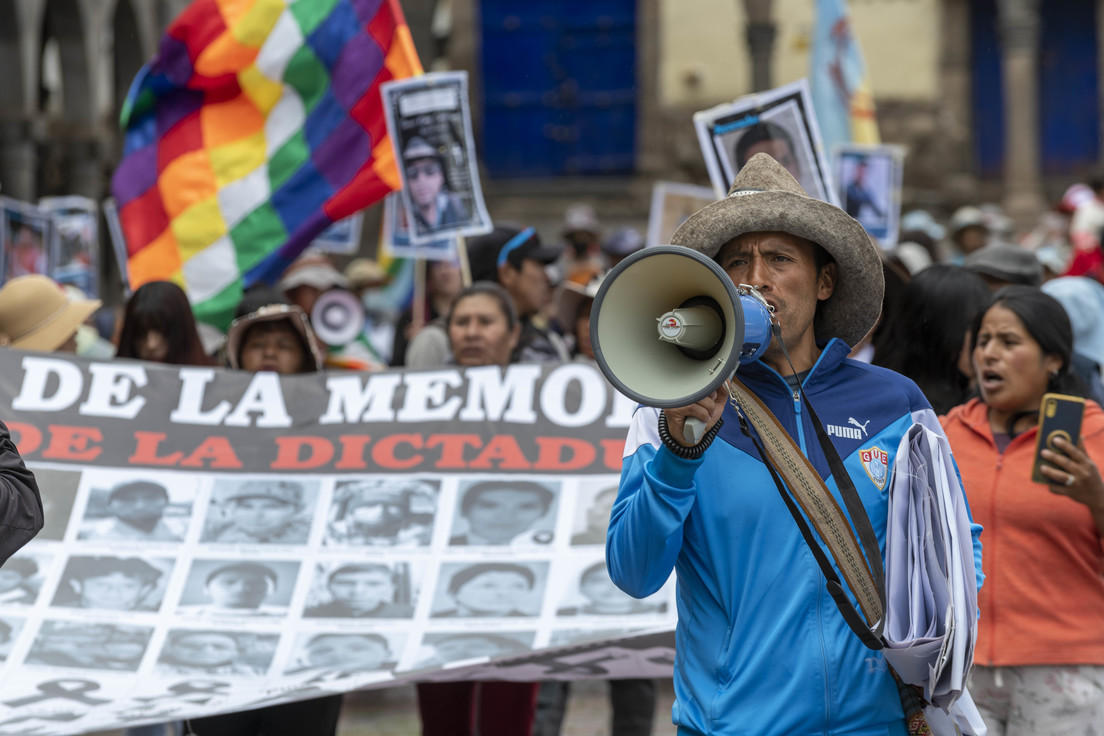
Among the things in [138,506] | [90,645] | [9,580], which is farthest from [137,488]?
[90,645]

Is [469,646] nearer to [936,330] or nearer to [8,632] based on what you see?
[8,632]

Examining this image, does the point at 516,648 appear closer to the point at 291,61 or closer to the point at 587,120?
the point at 291,61

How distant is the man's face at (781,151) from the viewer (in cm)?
627

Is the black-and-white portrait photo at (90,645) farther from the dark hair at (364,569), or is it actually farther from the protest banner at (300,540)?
the dark hair at (364,569)

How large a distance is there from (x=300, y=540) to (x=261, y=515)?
0.61 feet

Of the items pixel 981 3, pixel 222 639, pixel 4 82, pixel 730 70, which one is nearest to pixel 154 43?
pixel 4 82

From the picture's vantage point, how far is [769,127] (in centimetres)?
634

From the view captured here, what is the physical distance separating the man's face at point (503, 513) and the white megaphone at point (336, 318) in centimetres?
327

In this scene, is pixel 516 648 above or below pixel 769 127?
below

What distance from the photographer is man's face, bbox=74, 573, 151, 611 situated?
4.69 m

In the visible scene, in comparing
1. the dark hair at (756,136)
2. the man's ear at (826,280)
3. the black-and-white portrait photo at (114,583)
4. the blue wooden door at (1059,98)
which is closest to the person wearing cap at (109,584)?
the black-and-white portrait photo at (114,583)

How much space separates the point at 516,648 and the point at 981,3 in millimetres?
18026

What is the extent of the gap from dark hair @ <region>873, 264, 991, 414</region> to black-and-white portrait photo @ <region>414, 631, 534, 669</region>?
1.48 meters

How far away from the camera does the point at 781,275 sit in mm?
2693
